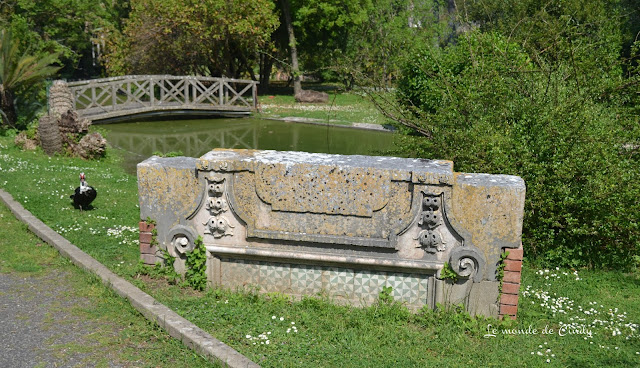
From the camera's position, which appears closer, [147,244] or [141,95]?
[147,244]

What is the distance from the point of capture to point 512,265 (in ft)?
17.2

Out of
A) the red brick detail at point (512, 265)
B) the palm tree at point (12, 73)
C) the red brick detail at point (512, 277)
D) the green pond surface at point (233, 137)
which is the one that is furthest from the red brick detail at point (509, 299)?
the palm tree at point (12, 73)

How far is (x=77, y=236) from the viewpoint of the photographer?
732 cm

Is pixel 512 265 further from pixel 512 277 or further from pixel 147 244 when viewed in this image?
pixel 147 244

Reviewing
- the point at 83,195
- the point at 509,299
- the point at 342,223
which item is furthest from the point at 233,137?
the point at 509,299

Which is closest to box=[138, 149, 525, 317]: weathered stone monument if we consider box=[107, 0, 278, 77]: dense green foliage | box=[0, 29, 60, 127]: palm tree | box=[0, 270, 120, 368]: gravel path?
box=[0, 270, 120, 368]: gravel path

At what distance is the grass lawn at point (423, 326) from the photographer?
470cm

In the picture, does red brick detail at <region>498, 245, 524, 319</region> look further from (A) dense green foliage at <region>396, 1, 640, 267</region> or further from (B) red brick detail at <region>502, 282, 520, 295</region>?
(A) dense green foliage at <region>396, 1, 640, 267</region>

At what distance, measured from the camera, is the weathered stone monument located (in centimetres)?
527

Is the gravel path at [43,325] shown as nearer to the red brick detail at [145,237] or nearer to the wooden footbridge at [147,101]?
the red brick detail at [145,237]

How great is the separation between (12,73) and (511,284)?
44.8ft

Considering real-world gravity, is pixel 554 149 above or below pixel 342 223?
above

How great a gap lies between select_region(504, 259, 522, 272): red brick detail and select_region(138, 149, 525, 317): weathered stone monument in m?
0.01

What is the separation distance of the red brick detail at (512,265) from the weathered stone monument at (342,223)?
1 centimetres
